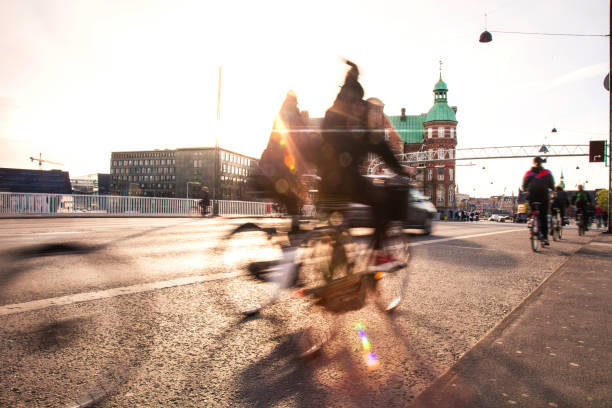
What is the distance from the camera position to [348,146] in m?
3.39

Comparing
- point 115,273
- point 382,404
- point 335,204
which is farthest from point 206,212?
point 382,404

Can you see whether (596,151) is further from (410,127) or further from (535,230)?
(410,127)

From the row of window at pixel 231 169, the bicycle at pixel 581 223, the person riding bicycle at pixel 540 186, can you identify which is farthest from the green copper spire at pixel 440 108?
the person riding bicycle at pixel 540 186

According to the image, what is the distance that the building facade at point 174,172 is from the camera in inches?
4862

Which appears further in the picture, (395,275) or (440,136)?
(440,136)

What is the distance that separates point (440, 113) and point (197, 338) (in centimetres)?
8282

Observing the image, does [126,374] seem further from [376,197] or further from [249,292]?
[376,197]

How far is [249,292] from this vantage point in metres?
3.58

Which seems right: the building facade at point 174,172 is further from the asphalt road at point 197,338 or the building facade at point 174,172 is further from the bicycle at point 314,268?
the bicycle at point 314,268

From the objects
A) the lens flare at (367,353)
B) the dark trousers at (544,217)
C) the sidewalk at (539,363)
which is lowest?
the lens flare at (367,353)

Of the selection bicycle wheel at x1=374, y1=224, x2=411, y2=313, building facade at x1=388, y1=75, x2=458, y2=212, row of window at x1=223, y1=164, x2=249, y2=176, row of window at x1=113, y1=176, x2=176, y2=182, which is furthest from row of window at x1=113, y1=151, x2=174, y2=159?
bicycle wheel at x1=374, y1=224, x2=411, y2=313

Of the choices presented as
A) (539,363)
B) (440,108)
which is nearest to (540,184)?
(539,363)

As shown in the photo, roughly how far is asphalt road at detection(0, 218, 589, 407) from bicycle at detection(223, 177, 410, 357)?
3.6 inches

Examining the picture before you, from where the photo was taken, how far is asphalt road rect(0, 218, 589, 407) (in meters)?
1.73
